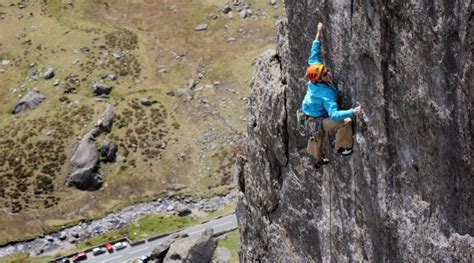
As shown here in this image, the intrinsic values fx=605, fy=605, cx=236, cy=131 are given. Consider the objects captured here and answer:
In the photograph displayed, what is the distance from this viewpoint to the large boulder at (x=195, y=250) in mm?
72312

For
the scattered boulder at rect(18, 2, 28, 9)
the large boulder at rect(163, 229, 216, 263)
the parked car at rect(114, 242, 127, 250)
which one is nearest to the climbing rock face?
the large boulder at rect(163, 229, 216, 263)

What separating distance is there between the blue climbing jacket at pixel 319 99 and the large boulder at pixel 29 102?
104 metres

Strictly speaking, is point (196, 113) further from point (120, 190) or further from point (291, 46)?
point (291, 46)

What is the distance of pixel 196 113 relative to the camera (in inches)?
4528

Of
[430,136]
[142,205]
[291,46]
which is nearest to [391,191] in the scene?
[430,136]

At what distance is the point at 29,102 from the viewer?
117 metres

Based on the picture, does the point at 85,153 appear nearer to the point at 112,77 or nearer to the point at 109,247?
the point at 109,247

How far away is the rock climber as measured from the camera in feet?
70.0

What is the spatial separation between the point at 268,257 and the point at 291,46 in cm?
1364

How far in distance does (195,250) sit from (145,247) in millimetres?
19739

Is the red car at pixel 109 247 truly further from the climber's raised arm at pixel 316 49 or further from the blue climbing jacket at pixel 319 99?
the climber's raised arm at pixel 316 49

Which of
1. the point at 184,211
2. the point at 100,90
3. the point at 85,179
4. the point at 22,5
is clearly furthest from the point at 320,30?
the point at 22,5

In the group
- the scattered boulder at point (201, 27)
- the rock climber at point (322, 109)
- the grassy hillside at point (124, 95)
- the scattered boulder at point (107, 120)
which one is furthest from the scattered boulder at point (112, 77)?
the rock climber at point (322, 109)

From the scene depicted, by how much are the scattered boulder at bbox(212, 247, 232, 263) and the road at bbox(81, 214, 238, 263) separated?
38.1 ft
